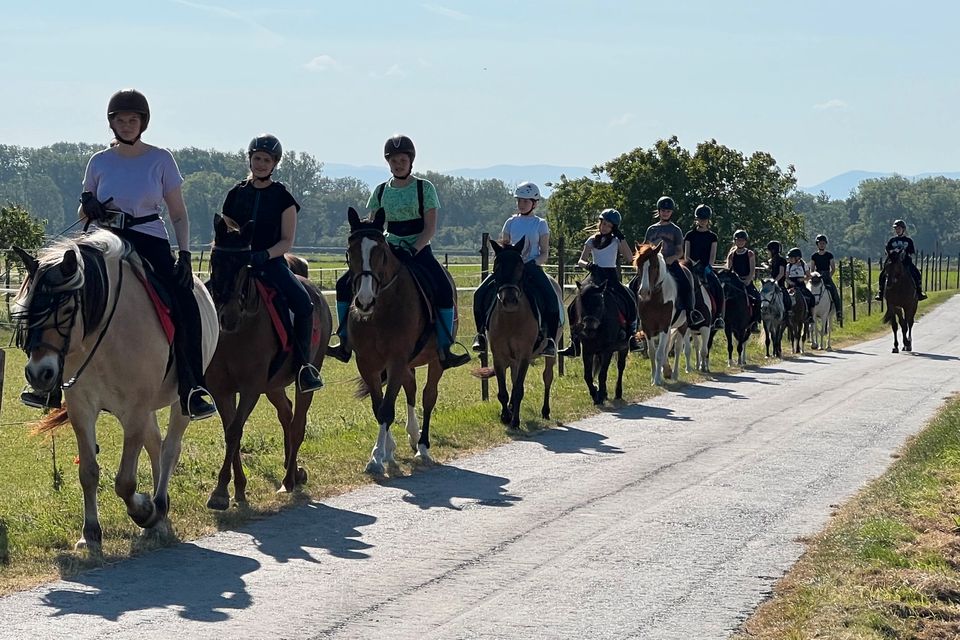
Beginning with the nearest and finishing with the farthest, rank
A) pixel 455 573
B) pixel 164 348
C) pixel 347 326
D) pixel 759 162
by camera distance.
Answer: pixel 455 573, pixel 164 348, pixel 347 326, pixel 759 162

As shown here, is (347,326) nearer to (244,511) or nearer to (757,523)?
(244,511)

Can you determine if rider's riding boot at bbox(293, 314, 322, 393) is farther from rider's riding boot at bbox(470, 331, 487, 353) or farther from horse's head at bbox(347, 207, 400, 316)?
rider's riding boot at bbox(470, 331, 487, 353)

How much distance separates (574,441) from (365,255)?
382cm

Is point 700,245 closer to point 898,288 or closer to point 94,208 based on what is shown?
point 898,288

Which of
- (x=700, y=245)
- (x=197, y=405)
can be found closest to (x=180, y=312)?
(x=197, y=405)

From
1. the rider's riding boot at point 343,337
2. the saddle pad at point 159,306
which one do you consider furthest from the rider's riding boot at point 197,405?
the rider's riding boot at point 343,337

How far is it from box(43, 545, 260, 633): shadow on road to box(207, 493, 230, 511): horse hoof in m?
1.40

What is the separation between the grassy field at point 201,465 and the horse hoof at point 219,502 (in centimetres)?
8

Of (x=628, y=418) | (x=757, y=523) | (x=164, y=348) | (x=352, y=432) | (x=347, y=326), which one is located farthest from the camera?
(x=628, y=418)

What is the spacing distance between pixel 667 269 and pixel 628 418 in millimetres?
5643

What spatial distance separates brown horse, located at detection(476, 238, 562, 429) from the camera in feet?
48.5

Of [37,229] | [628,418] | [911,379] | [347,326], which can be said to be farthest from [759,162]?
[347,326]

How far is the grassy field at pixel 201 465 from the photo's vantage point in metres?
8.53

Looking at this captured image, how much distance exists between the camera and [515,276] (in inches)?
582
